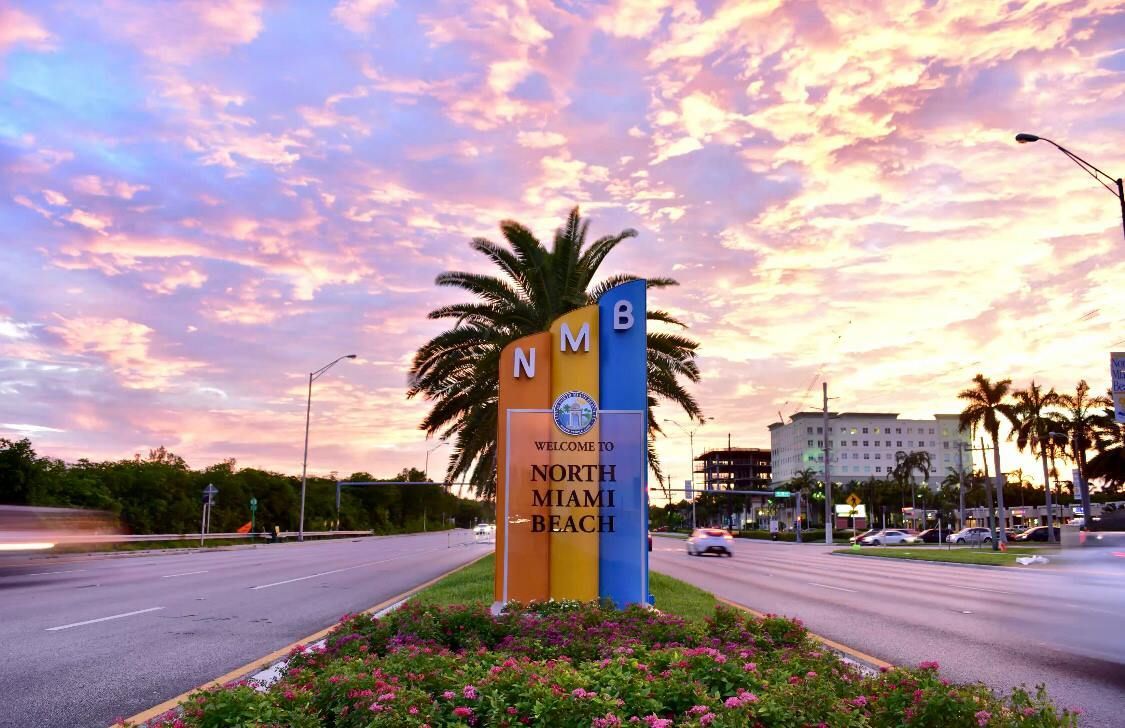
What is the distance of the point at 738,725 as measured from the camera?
3844 millimetres

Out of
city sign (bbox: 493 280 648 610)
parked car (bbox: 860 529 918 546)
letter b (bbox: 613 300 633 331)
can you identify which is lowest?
parked car (bbox: 860 529 918 546)

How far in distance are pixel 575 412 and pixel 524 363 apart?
949mm

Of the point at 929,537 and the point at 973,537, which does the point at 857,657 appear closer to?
the point at 973,537

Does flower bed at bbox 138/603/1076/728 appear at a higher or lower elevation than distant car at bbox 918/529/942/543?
higher

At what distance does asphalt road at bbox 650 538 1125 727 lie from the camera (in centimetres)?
881

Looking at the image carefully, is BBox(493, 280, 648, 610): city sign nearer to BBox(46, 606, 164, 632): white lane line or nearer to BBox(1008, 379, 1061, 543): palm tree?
BBox(46, 606, 164, 632): white lane line

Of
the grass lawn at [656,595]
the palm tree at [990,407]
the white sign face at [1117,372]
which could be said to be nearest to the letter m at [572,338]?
the grass lawn at [656,595]

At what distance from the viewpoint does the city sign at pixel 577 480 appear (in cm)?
1076

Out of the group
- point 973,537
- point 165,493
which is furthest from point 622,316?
point 973,537

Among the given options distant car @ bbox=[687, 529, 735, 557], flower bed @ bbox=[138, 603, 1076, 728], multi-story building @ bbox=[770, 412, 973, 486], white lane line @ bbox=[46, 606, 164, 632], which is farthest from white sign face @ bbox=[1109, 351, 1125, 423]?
multi-story building @ bbox=[770, 412, 973, 486]

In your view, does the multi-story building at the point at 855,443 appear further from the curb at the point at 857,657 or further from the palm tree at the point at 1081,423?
the curb at the point at 857,657

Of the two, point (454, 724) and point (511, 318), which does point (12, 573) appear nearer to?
point (511, 318)

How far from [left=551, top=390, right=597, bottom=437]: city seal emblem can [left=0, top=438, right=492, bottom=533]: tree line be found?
70.9ft

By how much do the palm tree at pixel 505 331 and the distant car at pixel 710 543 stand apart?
23516 millimetres
